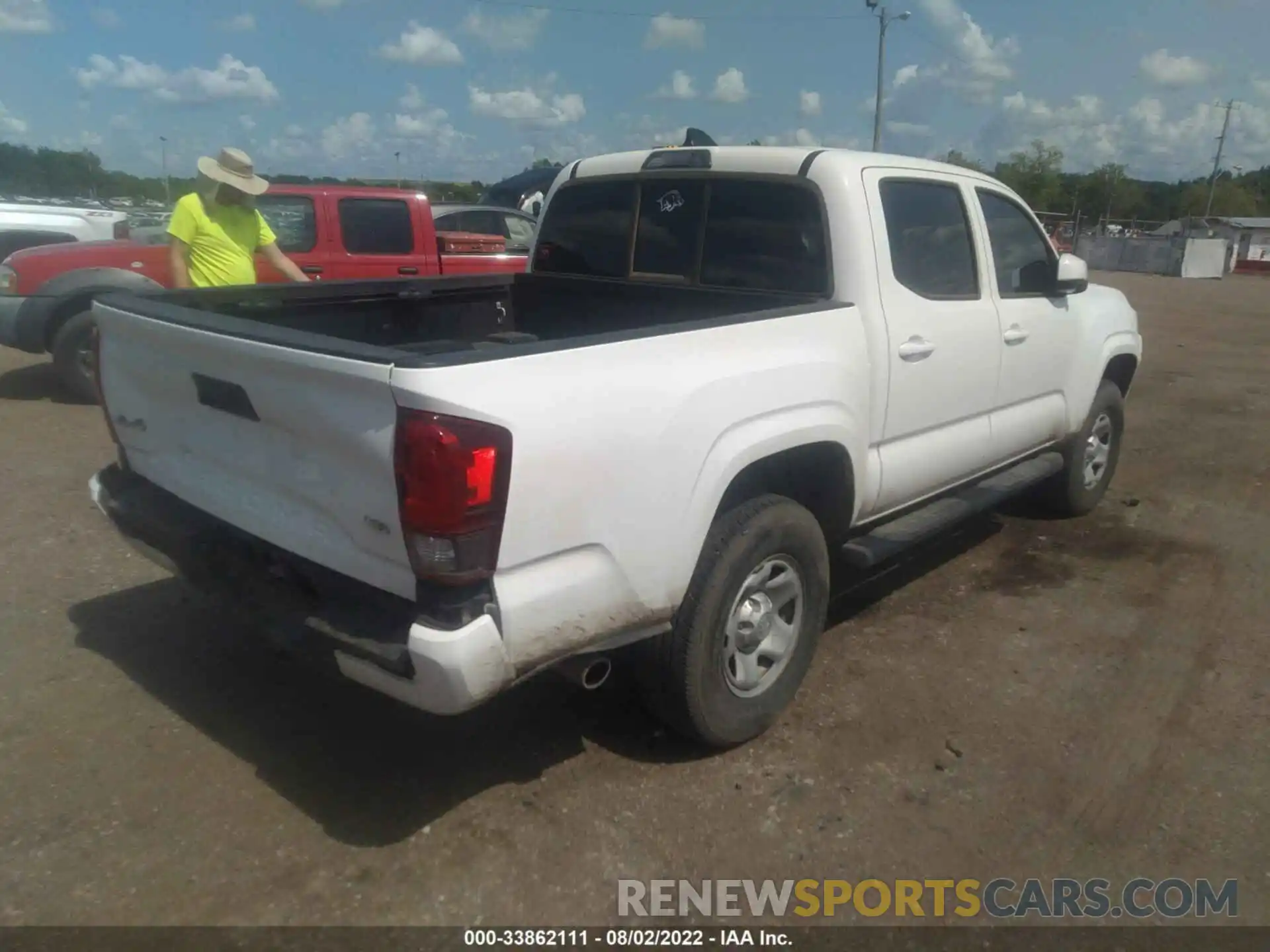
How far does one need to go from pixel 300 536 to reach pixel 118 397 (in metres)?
1.18

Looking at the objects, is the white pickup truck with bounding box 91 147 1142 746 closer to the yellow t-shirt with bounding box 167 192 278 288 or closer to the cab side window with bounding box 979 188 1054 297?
the cab side window with bounding box 979 188 1054 297

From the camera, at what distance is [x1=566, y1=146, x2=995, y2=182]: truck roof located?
3875 mm

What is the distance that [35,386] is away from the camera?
9008mm

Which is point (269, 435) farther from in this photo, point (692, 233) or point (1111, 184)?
point (1111, 184)

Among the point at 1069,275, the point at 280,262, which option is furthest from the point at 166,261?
the point at 1069,275

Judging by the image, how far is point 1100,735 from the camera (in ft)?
11.9

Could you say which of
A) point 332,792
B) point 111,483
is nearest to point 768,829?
point 332,792

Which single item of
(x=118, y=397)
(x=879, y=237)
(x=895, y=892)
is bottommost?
(x=895, y=892)

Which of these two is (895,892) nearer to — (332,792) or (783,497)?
(783,497)

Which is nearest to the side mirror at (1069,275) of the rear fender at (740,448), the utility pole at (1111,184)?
the rear fender at (740,448)

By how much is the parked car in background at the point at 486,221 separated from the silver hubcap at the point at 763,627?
9446 millimetres

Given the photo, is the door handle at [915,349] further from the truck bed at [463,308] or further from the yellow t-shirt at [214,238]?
the yellow t-shirt at [214,238]

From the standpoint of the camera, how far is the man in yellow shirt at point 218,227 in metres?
5.70

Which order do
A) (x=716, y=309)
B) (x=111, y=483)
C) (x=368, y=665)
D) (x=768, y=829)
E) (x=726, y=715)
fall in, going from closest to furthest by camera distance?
(x=368, y=665) → (x=768, y=829) → (x=726, y=715) → (x=111, y=483) → (x=716, y=309)
